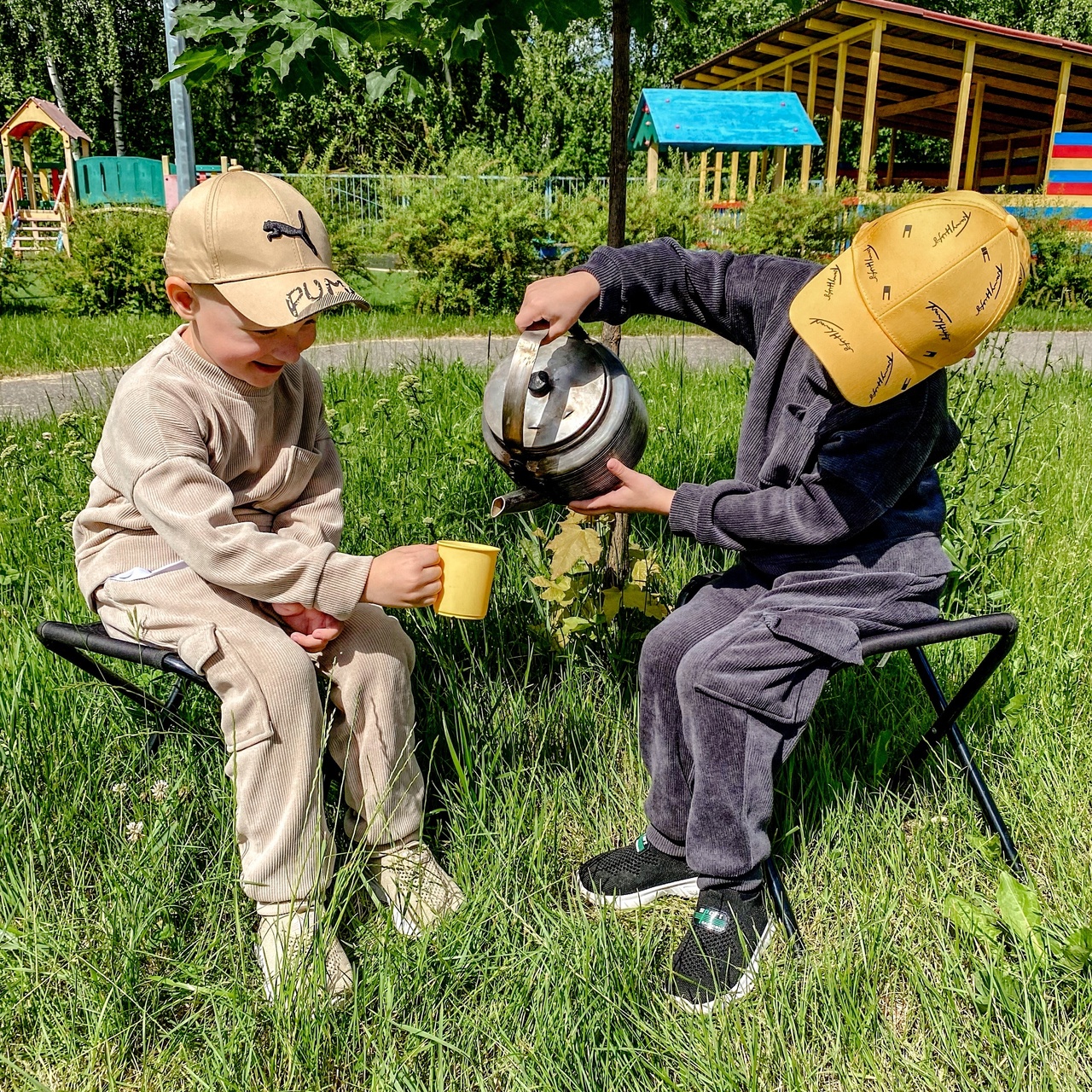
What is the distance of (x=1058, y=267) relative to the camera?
397 inches

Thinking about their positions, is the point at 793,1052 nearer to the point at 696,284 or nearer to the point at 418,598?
the point at 418,598

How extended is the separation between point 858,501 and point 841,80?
14.3m

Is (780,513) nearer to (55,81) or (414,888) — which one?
(414,888)

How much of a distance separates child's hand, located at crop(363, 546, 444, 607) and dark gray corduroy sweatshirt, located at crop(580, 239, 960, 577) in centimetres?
50

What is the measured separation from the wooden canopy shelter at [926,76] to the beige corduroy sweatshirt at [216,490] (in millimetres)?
11340

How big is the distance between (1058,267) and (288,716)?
10.8m

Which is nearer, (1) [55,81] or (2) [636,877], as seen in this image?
(2) [636,877]

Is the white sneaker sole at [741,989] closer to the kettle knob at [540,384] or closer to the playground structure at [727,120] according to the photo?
the kettle knob at [540,384]

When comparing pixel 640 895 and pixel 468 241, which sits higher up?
pixel 468 241

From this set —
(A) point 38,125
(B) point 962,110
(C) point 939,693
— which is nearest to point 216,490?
(C) point 939,693

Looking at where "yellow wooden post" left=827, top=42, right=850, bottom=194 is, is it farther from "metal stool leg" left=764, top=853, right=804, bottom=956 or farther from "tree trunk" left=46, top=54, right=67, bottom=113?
"tree trunk" left=46, top=54, right=67, bottom=113

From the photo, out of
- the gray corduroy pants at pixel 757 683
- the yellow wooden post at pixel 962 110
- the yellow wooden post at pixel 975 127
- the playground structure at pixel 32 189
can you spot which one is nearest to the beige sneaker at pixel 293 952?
the gray corduroy pants at pixel 757 683

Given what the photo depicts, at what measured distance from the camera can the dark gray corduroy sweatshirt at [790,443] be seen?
1691 millimetres

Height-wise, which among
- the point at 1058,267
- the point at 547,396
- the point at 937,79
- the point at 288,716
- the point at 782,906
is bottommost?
the point at 1058,267
